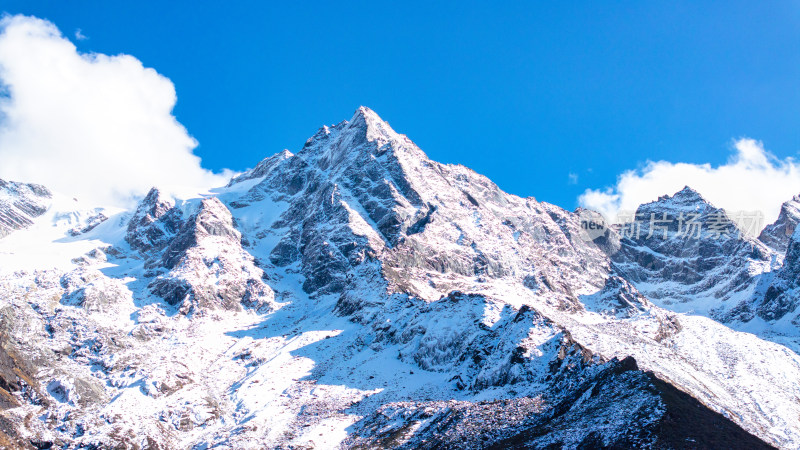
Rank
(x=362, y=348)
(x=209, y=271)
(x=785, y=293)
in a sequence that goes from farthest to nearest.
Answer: (x=785, y=293) < (x=209, y=271) < (x=362, y=348)

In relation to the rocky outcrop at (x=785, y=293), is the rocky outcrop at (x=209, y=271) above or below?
above

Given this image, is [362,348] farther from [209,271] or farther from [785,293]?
[785,293]

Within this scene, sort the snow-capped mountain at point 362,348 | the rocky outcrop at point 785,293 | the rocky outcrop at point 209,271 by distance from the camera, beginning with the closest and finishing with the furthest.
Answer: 1. the snow-capped mountain at point 362,348
2. the rocky outcrop at point 209,271
3. the rocky outcrop at point 785,293

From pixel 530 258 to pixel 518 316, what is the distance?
10278 cm

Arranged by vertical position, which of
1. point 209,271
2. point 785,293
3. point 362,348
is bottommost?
point 362,348

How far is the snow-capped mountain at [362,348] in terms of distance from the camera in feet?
217

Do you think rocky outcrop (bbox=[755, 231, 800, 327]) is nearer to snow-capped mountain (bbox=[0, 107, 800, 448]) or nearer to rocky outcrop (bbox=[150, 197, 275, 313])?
snow-capped mountain (bbox=[0, 107, 800, 448])

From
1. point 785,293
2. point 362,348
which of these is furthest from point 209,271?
point 785,293

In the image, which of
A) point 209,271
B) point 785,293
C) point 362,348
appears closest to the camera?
point 362,348

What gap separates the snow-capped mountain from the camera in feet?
217

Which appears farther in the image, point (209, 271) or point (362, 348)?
point (209, 271)

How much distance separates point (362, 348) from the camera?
117m

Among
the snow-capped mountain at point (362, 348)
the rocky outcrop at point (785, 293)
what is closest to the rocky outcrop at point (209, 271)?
the snow-capped mountain at point (362, 348)

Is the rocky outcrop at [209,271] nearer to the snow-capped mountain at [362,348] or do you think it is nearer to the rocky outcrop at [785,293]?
the snow-capped mountain at [362,348]
